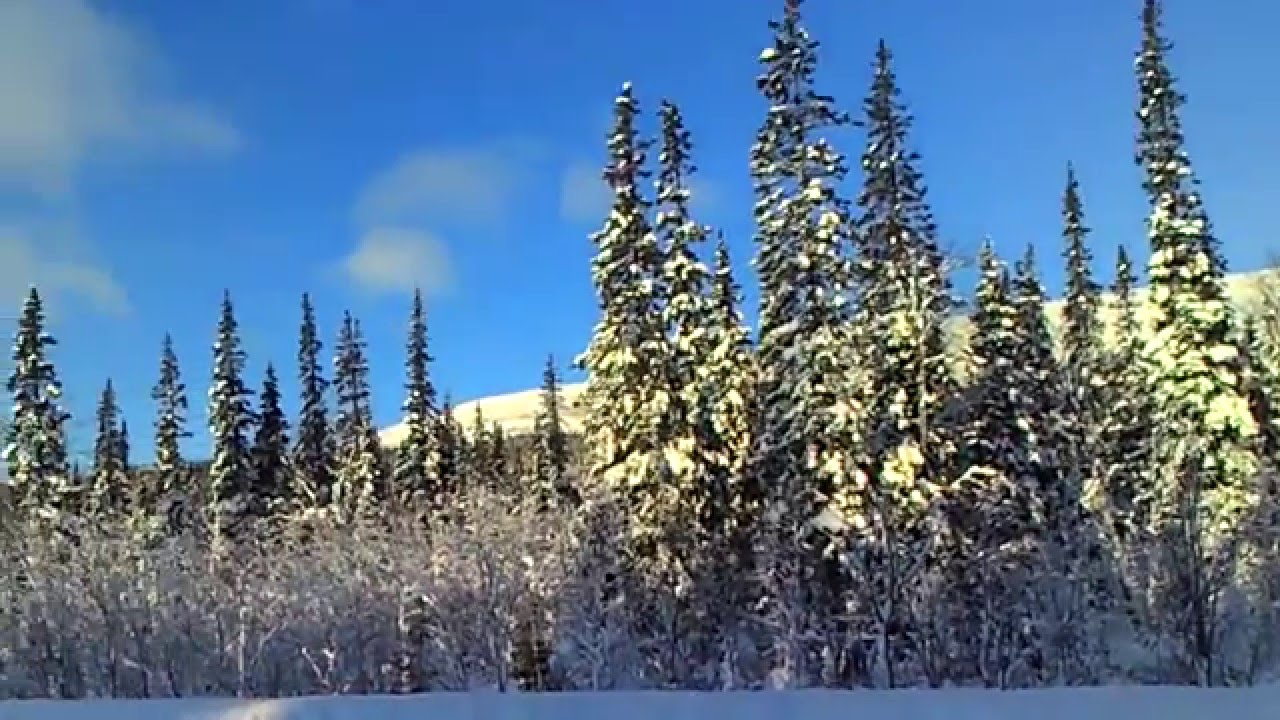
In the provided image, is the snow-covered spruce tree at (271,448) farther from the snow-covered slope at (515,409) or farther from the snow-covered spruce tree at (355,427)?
the snow-covered slope at (515,409)

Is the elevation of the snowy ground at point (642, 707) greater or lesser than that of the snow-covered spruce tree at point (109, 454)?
lesser

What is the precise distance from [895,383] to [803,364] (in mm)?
1815

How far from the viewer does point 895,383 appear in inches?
963

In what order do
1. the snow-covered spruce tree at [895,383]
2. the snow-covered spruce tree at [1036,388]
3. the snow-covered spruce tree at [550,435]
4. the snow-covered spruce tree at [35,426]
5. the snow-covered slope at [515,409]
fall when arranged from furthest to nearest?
the snow-covered slope at [515,409], the snow-covered spruce tree at [550,435], the snow-covered spruce tree at [35,426], the snow-covered spruce tree at [1036,388], the snow-covered spruce tree at [895,383]

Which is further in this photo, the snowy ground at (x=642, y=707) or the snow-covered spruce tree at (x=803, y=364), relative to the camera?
the snow-covered spruce tree at (x=803, y=364)

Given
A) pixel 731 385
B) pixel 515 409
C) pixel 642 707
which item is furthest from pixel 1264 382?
pixel 515 409

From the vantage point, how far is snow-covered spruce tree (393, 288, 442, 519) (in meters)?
42.4

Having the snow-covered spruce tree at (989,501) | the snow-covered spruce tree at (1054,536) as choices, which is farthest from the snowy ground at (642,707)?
the snow-covered spruce tree at (1054,536)

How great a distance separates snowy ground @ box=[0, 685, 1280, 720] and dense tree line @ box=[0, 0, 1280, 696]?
11.2 m

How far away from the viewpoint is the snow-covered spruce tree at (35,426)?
125 ft

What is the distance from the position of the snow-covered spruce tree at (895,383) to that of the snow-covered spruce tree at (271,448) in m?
23.4

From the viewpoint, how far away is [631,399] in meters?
27.1

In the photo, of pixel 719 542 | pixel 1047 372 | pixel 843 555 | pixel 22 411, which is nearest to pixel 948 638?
pixel 843 555

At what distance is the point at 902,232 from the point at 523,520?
940 cm
